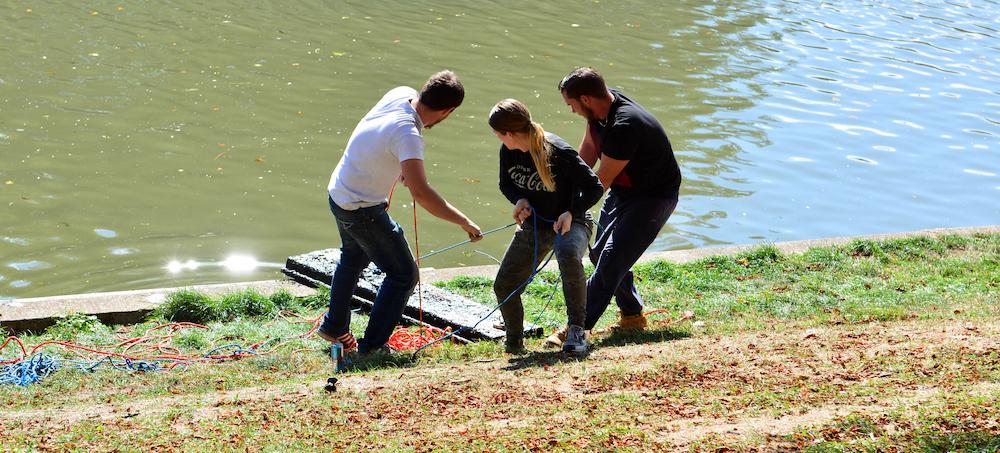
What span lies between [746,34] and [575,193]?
51.5 ft

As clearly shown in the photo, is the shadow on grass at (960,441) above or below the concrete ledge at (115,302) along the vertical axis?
above

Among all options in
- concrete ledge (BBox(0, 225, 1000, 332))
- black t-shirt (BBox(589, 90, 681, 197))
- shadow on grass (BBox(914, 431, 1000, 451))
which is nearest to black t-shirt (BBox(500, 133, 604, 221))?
black t-shirt (BBox(589, 90, 681, 197))

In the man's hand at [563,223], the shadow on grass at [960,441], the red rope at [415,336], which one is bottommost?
the red rope at [415,336]

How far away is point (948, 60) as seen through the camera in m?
19.4

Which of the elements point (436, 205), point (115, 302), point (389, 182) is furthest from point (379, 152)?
point (115, 302)

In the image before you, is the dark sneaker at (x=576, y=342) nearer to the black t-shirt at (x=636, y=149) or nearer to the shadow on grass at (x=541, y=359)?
the shadow on grass at (x=541, y=359)

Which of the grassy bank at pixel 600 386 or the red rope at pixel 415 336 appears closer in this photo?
the grassy bank at pixel 600 386

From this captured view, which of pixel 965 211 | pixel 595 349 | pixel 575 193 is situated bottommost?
pixel 965 211

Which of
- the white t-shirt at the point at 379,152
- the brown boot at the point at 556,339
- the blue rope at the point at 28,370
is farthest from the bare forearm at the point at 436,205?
the blue rope at the point at 28,370

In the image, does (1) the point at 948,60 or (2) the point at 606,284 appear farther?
(1) the point at 948,60

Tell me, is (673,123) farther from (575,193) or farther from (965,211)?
(575,193)

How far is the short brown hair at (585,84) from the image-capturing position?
6.00 meters

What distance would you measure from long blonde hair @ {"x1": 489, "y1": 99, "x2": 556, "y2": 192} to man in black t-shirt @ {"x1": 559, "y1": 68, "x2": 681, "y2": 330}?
369mm

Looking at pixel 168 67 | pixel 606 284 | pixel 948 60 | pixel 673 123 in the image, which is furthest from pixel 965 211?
pixel 168 67
